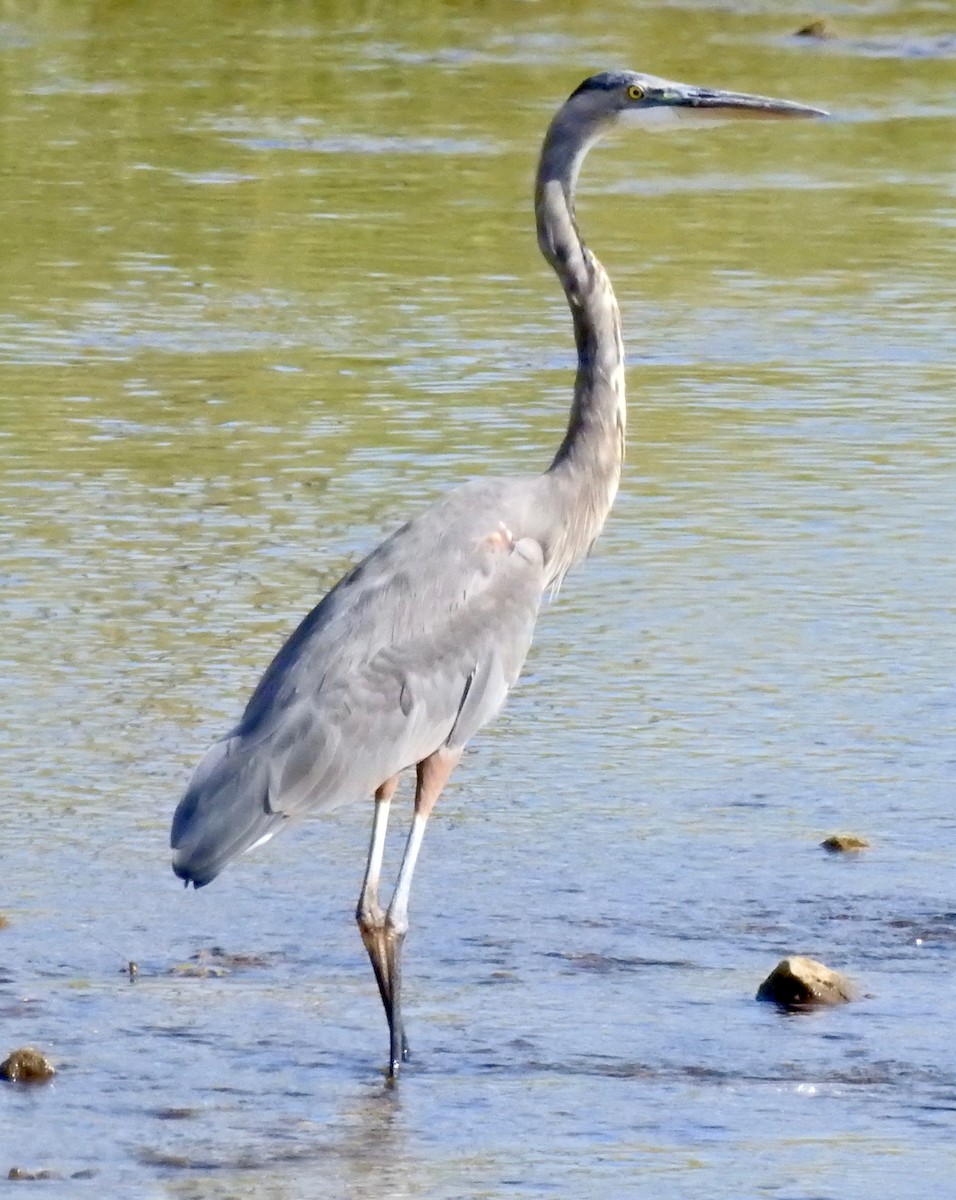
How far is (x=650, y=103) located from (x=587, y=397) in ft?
2.45

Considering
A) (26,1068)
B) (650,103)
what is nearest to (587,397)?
(650,103)

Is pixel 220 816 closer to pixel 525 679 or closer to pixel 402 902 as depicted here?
pixel 402 902

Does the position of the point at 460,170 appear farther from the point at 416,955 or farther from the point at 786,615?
the point at 416,955

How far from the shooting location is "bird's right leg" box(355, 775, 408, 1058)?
525 centimetres

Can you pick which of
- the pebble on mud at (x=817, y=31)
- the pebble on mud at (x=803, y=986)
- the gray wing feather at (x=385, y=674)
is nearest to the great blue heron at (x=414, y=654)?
the gray wing feather at (x=385, y=674)

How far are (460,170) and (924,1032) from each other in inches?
457

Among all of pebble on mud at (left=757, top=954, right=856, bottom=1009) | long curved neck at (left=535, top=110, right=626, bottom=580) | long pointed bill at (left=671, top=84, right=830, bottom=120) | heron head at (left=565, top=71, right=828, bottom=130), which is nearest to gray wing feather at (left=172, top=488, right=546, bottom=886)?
long curved neck at (left=535, top=110, right=626, bottom=580)

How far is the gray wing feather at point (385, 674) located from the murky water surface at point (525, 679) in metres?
0.43

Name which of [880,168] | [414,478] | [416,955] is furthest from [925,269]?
[416,955]

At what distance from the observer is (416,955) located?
5.74 metres

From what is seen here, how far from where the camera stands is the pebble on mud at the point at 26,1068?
4.98 meters

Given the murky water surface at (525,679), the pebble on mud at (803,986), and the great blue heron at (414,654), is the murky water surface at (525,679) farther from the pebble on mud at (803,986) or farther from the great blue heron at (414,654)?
the great blue heron at (414,654)

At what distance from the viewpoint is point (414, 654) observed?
5645mm

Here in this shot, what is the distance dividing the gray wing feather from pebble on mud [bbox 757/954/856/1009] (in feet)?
2.71
